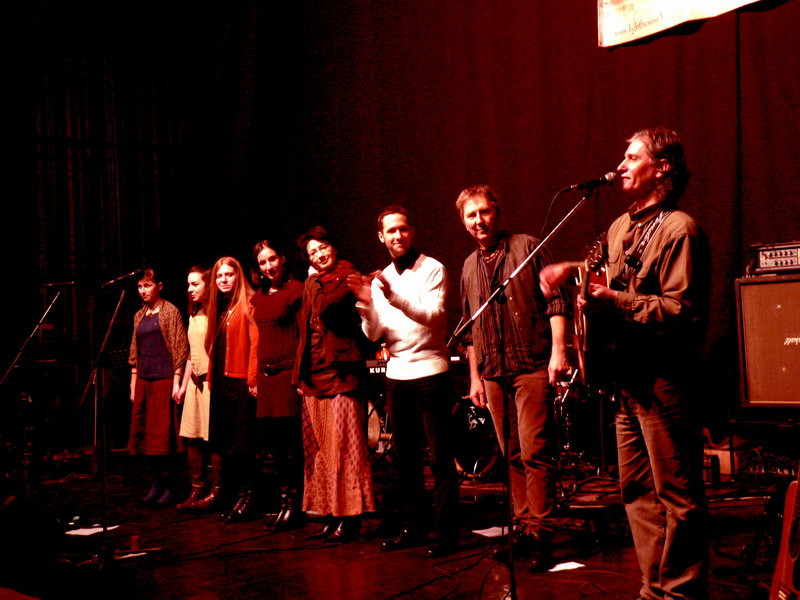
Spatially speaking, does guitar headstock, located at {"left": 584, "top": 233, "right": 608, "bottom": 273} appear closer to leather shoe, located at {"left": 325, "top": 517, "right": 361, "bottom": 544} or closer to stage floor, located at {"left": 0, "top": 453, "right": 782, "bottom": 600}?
stage floor, located at {"left": 0, "top": 453, "right": 782, "bottom": 600}

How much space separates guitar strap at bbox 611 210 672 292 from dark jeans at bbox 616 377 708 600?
36cm

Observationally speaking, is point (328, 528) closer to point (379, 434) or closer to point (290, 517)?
point (290, 517)

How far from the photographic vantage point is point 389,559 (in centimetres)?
399

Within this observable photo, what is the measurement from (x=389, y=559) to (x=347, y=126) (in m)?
5.04

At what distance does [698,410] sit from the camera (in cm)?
276

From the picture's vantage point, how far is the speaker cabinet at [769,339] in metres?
3.96

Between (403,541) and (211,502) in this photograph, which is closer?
(403,541)

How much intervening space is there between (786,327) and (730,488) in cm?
158

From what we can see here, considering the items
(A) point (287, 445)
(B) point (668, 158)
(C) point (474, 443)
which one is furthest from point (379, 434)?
(B) point (668, 158)

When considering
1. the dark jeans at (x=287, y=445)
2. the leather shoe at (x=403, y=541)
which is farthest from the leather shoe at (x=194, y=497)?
the leather shoe at (x=403, y=541)

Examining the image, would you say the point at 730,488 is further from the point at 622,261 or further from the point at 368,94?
the point at 368,94

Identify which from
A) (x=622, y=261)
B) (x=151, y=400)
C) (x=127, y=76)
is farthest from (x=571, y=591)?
(x=127, y=76)

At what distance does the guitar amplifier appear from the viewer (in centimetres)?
396

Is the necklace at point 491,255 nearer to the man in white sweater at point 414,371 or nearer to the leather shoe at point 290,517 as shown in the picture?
the man in white sweater at point 414,371
